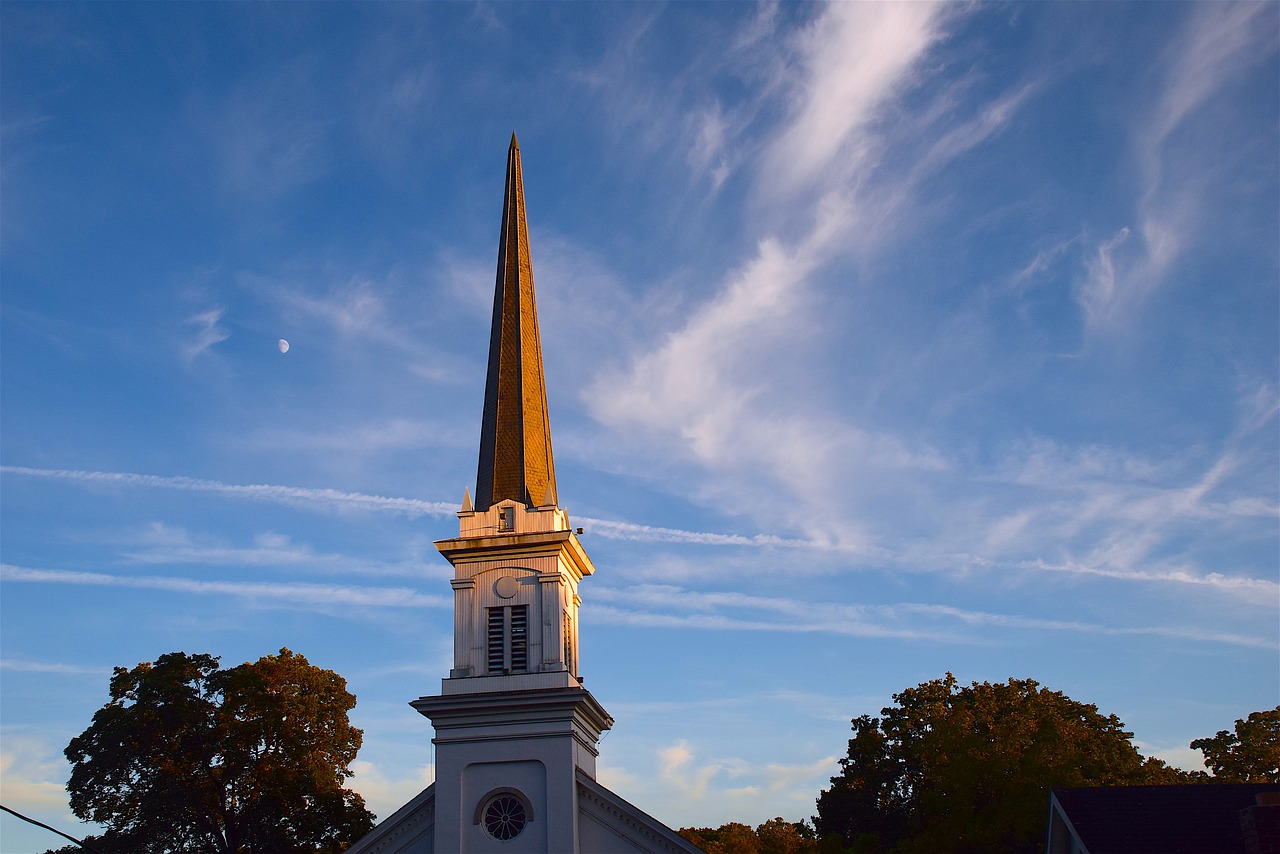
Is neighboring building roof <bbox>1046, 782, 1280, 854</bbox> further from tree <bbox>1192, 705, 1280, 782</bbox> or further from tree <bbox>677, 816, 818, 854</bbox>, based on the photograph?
tree <bbox>677, 816, 818, 854</bbox>

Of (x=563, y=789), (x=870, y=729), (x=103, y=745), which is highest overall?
(x=870, y=729)

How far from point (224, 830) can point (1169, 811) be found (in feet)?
109

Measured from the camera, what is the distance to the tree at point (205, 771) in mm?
40656

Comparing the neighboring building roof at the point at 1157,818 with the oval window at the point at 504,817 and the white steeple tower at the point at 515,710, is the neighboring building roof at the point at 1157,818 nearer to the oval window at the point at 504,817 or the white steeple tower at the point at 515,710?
the white steeple tower at the point at 515,710

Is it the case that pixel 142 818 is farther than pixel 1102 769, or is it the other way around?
pixel 1102 769

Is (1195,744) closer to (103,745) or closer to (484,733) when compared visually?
(484,733)

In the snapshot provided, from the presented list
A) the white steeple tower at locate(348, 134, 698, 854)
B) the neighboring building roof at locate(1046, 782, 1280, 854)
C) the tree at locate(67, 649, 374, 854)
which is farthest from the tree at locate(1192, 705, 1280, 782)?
the tree at locate(67, 649, 374, 854)

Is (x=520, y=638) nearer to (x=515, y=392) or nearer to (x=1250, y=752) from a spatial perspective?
(x=515, y=392)

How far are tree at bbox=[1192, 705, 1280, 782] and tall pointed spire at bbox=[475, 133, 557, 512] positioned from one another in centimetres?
3049

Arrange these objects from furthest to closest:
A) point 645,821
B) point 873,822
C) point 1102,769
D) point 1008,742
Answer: point 873,822 < point 1102,769 < point 1008,742 < point 645,821

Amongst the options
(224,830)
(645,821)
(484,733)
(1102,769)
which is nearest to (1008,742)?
(1102,769)

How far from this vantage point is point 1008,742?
39500mm

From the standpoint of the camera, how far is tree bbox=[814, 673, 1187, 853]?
37156 mm

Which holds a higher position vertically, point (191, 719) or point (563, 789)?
point (191, 719)
